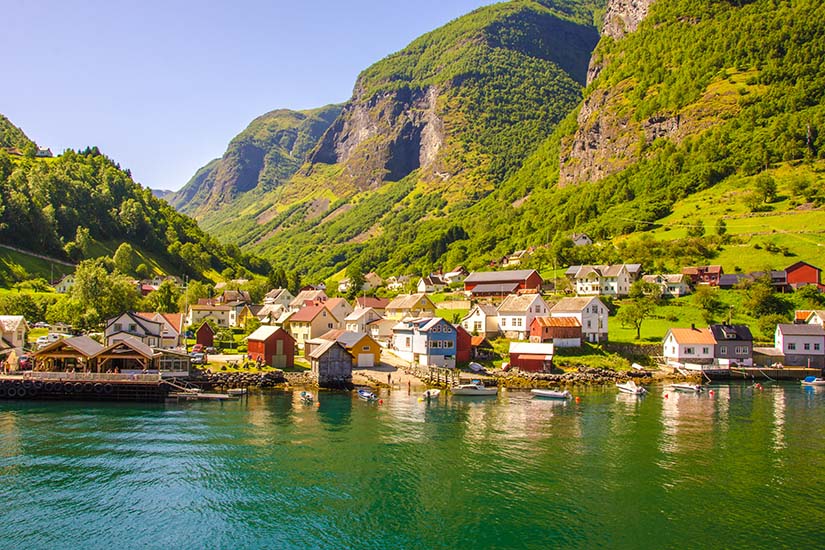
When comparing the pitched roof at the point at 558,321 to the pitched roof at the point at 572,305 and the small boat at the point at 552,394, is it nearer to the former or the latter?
the pitched roof at the point at 572,305

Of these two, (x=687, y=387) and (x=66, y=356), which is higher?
(x=66, y=356)

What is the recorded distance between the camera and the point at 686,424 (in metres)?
54.7

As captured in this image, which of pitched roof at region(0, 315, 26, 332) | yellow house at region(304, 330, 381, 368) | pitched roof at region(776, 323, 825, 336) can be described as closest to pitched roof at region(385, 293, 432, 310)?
yellow house at region(304, 330, 381, 368)

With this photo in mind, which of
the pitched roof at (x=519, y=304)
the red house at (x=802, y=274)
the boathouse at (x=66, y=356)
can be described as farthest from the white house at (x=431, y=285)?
the boathouse at (x=66, y=356)

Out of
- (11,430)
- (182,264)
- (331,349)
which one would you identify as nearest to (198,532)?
(11,430)

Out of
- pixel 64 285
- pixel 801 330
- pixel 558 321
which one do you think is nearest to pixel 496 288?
pixel 558 321

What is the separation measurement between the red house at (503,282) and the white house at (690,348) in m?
40.3

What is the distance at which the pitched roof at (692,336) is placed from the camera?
8688 centimetres

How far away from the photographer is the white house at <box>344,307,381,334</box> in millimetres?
103812

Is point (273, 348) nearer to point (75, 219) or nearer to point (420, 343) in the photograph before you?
point (420, 343)

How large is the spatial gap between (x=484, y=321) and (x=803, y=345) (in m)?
47.5

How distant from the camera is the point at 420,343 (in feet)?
273

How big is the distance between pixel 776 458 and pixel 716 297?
233 feet

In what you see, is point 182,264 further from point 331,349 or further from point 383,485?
point 383,485
